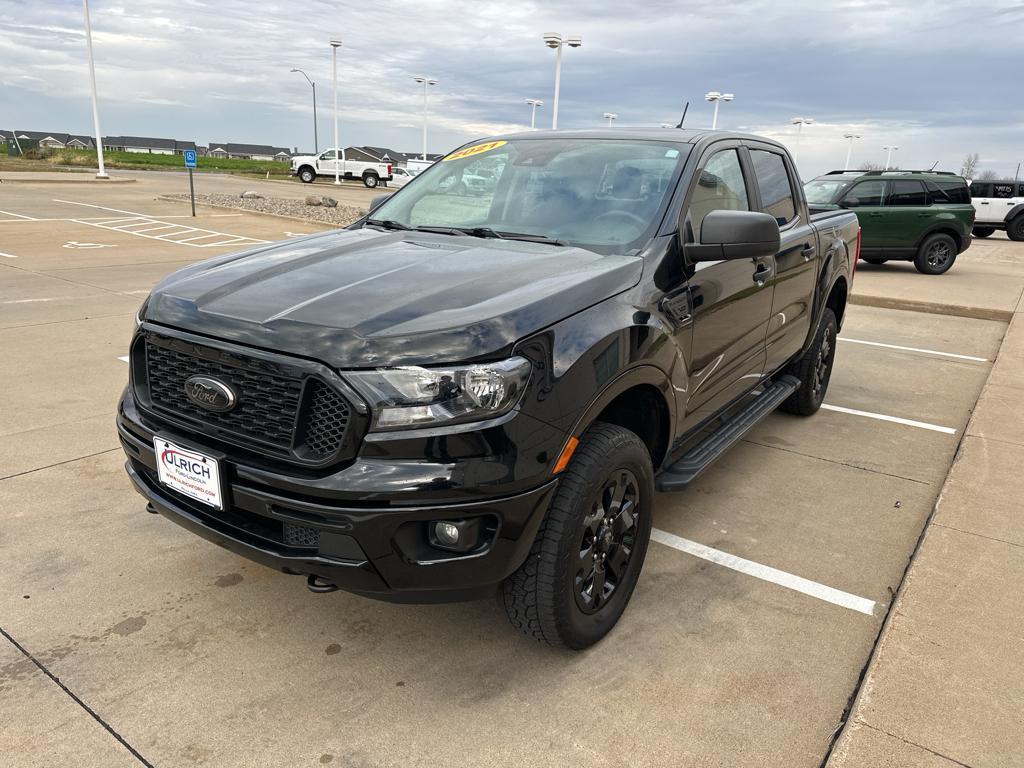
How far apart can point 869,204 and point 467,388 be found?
1439 centimetres

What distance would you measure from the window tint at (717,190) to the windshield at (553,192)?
14cm

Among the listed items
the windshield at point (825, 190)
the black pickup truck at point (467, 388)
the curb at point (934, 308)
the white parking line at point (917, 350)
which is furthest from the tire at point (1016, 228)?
the black pickup truck at point (467, 388)

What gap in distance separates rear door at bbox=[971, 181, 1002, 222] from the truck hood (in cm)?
2528

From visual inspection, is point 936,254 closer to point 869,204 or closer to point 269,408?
point 869,204

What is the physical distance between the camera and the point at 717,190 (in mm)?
3566

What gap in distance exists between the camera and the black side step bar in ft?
10.7

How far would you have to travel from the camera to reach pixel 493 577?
7.55ft

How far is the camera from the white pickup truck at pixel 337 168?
3844cm

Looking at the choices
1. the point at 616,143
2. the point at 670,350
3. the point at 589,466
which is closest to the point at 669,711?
the point at 589,466

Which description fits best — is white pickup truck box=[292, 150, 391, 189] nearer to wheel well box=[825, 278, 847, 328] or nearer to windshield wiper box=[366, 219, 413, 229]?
wheel well box=[825, 278, 847, 328]

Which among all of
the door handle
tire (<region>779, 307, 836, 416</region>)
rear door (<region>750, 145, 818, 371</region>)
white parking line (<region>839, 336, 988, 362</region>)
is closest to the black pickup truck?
the door handle

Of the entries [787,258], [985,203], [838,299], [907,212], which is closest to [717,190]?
[787,258]

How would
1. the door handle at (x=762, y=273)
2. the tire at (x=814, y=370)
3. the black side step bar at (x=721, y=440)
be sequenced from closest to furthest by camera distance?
→ the black side step bar at (x=721, y=440) → the door handle at (x=762, y=273) → the tire at (x=814, y=370)

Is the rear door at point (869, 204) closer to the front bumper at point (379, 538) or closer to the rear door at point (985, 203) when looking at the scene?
the rear door at point (985, 203)
